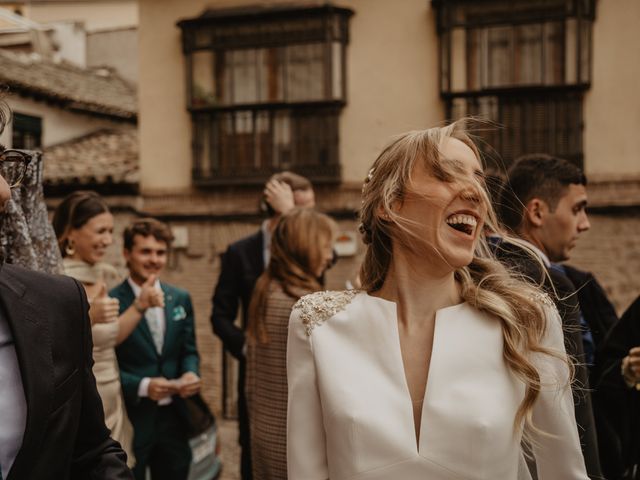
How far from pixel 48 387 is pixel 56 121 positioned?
15.1 metres

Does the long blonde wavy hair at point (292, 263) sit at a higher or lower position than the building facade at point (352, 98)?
lower

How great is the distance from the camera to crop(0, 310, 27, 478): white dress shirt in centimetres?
188

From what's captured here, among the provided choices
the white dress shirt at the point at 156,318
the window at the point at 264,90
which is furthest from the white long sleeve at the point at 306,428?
the window at the point at 264,90

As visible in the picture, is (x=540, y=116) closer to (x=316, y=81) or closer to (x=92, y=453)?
(x=316, y=81)

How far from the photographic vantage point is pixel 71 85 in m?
17.3

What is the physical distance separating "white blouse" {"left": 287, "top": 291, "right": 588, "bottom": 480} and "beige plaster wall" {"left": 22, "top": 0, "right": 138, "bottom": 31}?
21954 mm

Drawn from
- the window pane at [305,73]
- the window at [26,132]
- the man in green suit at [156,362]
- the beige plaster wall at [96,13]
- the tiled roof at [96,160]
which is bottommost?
the man in green suit at [156,362]

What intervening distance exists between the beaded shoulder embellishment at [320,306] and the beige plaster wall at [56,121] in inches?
531

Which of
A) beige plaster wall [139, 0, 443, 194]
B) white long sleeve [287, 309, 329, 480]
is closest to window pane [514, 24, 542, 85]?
beige plaster wall [139, 0, 443, 194]

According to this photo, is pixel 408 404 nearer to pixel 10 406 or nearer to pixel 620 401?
pixel 10 406

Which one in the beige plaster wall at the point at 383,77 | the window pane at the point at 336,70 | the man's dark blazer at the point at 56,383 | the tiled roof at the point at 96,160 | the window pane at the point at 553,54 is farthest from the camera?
the tiled roof at the point at 96,160

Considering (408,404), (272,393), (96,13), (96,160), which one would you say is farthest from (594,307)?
(96,13)

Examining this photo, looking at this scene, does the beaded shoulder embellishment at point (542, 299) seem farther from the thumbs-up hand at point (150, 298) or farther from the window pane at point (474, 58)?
Result: the window pane at point (474, 58)

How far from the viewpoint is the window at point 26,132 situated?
14.7 m
